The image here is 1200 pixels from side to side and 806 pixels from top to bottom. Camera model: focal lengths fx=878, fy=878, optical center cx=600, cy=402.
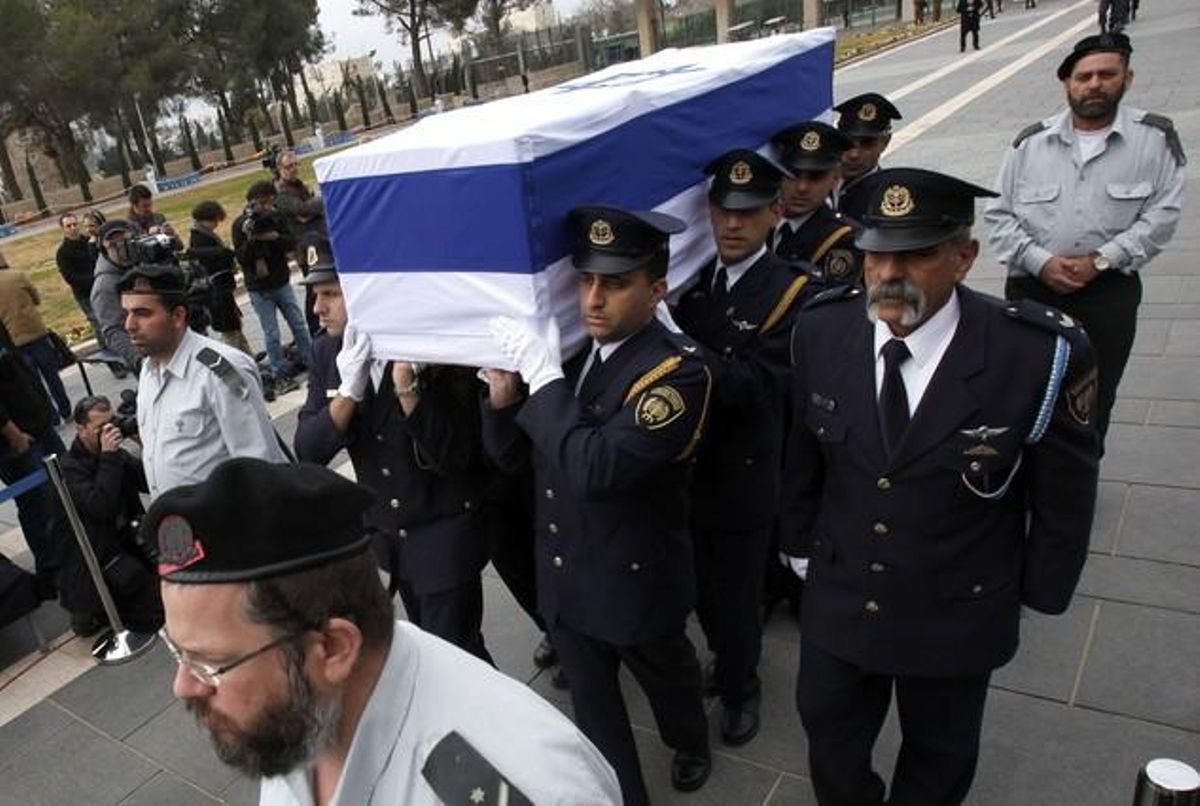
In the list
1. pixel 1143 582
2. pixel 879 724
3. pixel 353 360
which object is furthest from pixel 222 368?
pixel 1143 582

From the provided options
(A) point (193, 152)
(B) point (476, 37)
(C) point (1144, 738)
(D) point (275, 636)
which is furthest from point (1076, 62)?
(B) point (476, 37)

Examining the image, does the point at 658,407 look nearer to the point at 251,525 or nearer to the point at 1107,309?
the point at 251,525

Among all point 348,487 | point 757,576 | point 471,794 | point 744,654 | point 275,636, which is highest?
point 348,487

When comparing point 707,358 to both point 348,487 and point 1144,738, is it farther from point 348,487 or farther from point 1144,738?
point 1144,738

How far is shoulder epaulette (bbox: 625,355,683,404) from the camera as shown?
7.42ft

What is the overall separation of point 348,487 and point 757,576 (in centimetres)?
192

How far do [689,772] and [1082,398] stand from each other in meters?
1.70

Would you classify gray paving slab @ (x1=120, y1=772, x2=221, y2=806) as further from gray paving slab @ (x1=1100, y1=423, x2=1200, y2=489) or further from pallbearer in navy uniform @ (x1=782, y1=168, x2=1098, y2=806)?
gray paving slab @ (x1=1100, y1=423, x2=1200, y2=489)

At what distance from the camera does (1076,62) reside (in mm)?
3297

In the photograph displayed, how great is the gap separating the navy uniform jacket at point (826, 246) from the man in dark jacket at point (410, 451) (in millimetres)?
1344

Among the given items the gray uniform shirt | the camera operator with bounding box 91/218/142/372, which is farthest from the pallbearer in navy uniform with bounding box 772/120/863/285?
the camera operator with bounding box 91/218/142/372

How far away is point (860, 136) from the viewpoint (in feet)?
12.7

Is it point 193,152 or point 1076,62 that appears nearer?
point 1076,62

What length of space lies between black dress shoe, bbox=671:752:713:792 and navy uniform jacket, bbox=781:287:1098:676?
83cm
